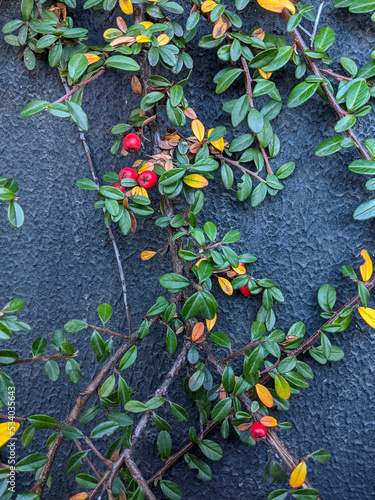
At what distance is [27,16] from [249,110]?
23.2 inches

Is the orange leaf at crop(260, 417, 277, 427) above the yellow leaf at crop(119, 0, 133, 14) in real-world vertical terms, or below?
below

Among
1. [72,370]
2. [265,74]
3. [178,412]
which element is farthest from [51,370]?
[265,74]

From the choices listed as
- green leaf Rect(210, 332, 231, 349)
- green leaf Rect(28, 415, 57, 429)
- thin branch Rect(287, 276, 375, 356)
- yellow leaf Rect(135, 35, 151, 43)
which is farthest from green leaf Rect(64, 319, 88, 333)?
yellow leaf Rect(135, 35, 151, 43)

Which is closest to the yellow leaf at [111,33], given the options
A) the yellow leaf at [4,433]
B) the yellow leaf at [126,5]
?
the yellow leaf at [126,5]

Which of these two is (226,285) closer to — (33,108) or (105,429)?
(105,429)

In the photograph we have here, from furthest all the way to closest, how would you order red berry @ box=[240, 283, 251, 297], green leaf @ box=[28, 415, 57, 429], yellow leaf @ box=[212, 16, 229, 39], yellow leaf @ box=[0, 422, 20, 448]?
red berry @ box=[240, 283, 251, 297], yellow leaf @ box=[212, 16, 229, 39], green leaf @ box=[28, 415, 57, 429], yellow leaf @ box=[0, 422, 20, 448]

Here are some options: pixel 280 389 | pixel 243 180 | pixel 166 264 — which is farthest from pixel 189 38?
pixel 280 389

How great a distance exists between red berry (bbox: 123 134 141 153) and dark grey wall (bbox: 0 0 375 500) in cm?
12

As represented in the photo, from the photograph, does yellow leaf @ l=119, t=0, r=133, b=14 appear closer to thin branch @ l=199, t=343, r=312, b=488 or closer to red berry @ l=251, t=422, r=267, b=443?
thin branch @ l=199, t=343, r=312, b=488

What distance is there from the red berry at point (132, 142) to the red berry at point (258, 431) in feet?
2.30

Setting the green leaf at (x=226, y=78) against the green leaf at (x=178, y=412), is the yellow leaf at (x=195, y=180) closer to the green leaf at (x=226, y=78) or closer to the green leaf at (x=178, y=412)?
the green leaf at (x=226, y=78)

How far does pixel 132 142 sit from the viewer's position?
938 mm

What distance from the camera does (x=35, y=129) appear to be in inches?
41.9

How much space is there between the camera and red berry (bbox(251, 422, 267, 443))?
883 mm
